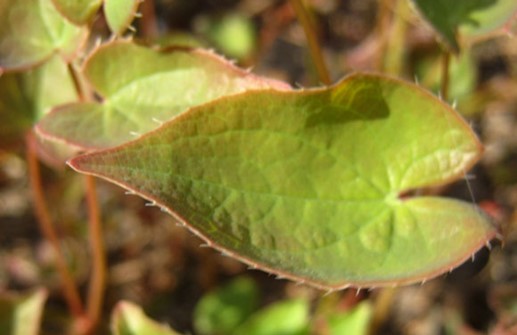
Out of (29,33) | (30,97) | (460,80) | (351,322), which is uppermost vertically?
(29,33)

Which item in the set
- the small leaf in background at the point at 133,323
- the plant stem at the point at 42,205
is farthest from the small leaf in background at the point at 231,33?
the small leaf in background at the point at 133,323

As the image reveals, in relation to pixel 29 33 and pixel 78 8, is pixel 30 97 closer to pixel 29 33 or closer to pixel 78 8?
pixel 29 33

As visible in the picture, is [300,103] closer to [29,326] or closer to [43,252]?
[29,326]

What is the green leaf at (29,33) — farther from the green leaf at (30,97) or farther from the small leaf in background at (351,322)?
the small leaf in background at (351,322)

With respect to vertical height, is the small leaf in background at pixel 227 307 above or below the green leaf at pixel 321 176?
below

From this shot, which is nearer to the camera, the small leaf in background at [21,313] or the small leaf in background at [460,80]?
the small leaf in background at [21,313]

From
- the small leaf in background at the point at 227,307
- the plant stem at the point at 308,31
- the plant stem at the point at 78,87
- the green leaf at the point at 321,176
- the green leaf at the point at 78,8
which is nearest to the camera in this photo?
the green leaf at the point at 321,176

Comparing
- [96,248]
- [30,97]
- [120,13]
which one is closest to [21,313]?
[96,248]

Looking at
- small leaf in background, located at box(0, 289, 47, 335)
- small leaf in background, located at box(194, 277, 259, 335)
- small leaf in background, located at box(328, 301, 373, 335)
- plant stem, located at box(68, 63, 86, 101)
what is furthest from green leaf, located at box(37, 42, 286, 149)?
small leaf in background, located at box(194, 277, 259, 335)
